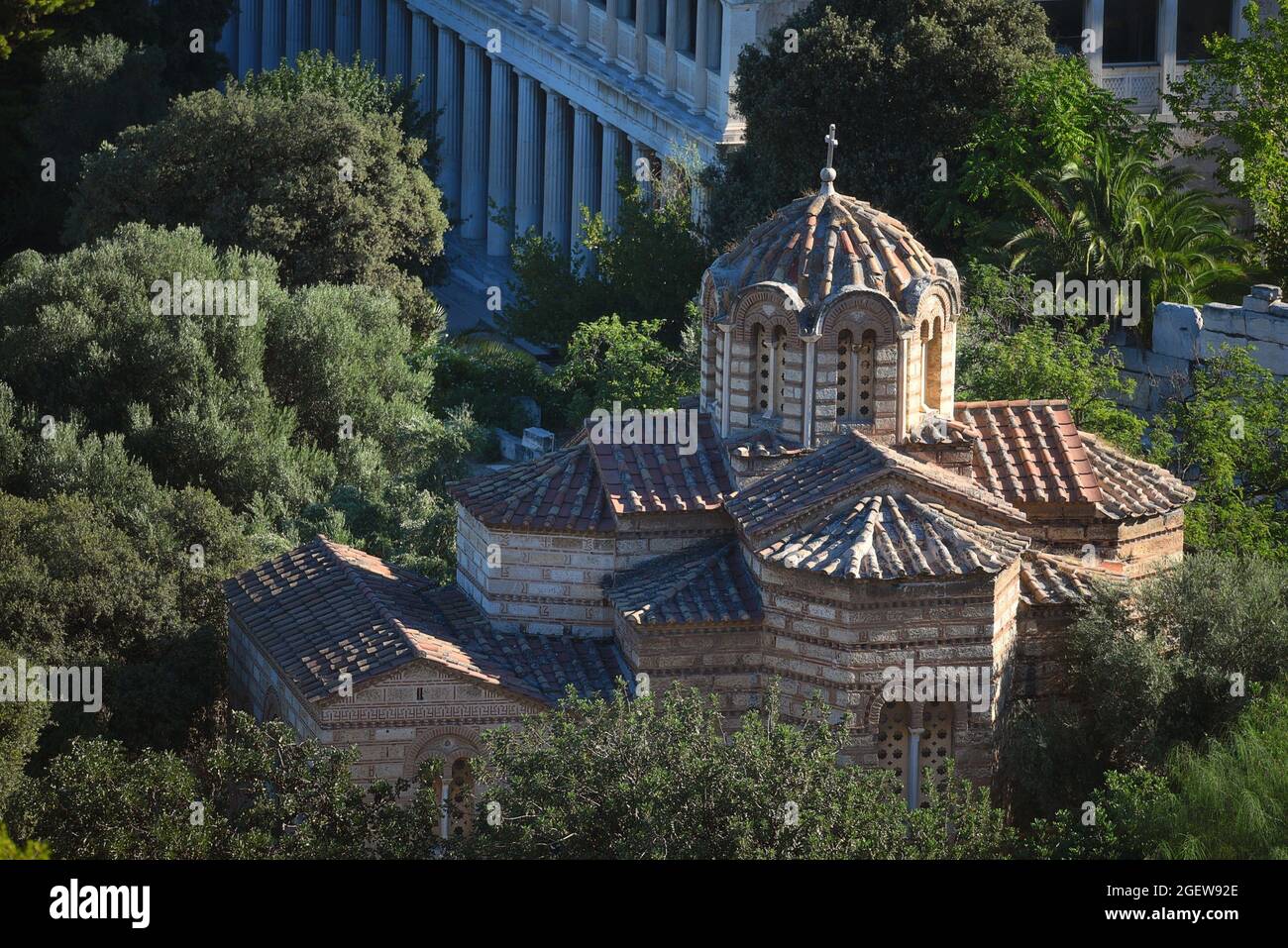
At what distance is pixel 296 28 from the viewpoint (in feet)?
290

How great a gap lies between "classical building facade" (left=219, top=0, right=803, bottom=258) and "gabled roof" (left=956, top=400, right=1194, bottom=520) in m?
25.8

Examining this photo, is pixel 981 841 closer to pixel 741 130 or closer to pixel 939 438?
pixel 939 438

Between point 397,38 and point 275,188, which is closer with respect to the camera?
point 275,188

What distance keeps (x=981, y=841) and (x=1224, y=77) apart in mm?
28395

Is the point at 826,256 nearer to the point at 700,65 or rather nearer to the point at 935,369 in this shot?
the point at 935,369

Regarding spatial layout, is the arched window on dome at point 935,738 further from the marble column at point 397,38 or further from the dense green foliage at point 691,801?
the marble column at point 397,38

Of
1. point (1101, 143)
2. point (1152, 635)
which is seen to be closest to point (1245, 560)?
point (1152, 635)

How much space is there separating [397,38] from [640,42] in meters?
18.6

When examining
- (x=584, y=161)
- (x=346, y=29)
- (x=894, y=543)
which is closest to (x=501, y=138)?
(x=584, y=161)

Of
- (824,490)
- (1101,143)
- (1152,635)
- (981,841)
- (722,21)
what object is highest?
(722,21)

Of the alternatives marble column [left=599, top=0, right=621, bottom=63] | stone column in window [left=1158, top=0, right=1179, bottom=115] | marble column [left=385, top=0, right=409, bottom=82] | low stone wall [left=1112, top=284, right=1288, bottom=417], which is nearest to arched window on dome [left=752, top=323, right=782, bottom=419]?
low stone wall [left=1112, top=284, right=1288, bottom=417]

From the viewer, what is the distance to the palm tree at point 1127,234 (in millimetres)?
43781

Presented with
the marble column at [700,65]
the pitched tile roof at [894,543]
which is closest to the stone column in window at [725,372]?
the pitched tile roof at [894,543]

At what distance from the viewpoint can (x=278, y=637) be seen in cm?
2942
